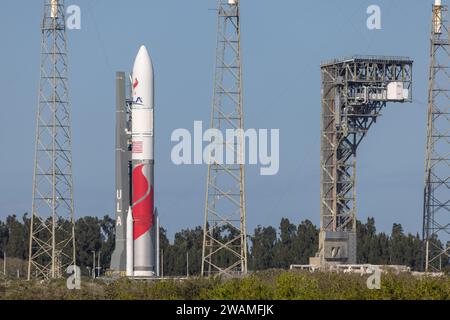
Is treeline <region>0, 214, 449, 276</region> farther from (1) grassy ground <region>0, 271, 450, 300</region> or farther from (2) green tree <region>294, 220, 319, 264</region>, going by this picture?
(1) grassy ground <region>0, 271, 450, 300</region>

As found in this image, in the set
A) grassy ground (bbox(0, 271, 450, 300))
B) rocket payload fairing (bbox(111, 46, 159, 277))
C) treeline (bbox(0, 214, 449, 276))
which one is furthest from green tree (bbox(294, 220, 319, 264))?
grassy ground (bbox(0, 271, 450, 300))

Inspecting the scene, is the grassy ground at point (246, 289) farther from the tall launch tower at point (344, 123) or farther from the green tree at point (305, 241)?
the green tree at point (305, 241)

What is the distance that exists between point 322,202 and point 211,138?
58.5 feet

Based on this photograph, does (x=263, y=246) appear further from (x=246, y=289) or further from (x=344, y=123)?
(x=246, y=289)

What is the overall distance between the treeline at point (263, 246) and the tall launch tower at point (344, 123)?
70.2 feet

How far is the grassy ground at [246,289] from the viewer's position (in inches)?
3125

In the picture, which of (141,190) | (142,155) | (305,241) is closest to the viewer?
(141,190)

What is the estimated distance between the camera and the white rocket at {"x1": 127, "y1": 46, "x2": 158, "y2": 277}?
103m

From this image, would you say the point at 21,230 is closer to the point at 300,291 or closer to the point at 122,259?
the point at 122,259

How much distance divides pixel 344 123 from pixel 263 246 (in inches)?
1436

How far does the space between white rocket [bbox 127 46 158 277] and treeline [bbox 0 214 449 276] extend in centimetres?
3624

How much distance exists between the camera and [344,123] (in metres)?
114

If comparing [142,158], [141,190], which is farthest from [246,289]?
[142,158]
